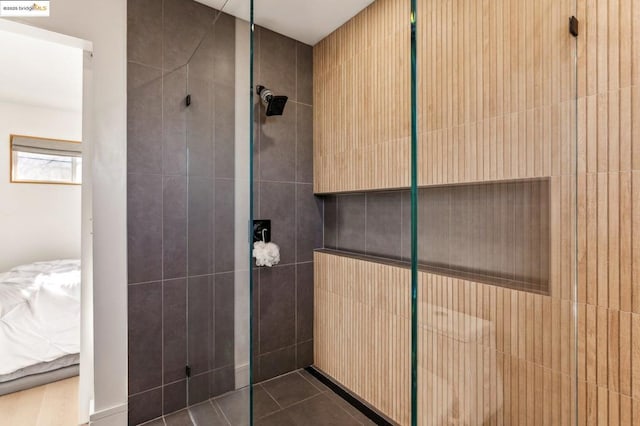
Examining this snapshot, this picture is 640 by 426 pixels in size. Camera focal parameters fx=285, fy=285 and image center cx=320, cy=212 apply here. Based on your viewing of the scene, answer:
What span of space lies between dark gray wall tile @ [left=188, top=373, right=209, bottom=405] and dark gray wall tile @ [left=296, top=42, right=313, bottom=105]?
156 centimetres

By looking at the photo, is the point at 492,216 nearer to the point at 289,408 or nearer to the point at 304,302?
the point at 304,302

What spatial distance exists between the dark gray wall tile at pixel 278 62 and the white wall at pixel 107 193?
69 cm

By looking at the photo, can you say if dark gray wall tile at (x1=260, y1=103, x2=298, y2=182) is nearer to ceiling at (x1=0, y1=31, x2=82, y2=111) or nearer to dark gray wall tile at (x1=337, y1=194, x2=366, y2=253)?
dark gray wall tile at (x1=337, y1=194, x2=366, y2=253)

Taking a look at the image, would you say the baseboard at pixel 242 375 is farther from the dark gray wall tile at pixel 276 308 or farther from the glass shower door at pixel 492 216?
the glass shower door at pixel 492 216

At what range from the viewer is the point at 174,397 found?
1487 millimetres

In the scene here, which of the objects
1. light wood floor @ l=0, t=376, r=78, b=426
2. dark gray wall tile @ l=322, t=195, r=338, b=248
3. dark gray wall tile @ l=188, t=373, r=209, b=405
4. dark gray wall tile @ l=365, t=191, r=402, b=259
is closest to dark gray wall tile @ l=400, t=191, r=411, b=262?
dark gray wall tile @ l=365, t=191, r=402, b=259

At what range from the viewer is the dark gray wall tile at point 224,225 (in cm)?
112

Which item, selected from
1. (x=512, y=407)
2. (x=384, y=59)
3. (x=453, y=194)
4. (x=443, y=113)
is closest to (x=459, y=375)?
(x=512, y=407)

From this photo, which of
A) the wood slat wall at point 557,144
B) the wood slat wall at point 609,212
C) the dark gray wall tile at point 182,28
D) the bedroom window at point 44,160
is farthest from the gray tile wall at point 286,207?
the bedroom window at point 44,160

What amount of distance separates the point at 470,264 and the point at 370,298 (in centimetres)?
98

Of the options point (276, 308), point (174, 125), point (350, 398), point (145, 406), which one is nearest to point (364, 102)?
point (174, 125)

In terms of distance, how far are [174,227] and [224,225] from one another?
49 cm

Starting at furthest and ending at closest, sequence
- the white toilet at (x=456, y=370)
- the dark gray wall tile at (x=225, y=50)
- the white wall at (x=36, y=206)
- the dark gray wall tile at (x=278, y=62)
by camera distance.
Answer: the white wall at (x=36, y=206)
the dark gray wall tile at (x=278, y=62)
the dark gray wall tile at (x=225, y=50)
the white toilet at (x=456, y=370)

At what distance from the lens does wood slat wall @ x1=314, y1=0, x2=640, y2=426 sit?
0.70 meters
